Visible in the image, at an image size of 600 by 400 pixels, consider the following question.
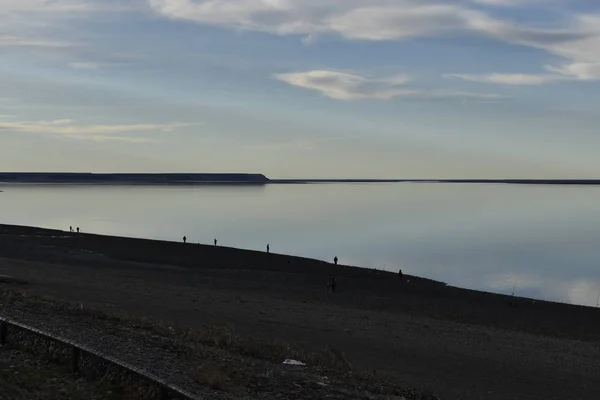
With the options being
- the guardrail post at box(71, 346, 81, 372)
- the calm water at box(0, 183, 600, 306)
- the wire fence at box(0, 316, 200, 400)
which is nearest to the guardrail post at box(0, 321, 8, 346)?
the wire fence at box(0, 316, 200, 400)

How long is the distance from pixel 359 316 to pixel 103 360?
16.5 meters

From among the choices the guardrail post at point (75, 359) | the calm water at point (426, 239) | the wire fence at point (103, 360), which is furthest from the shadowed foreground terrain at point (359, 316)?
the calm water at point (426, 239)

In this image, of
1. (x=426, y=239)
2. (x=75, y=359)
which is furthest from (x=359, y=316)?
(x=426, y=239)

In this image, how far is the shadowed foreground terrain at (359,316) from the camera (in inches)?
653

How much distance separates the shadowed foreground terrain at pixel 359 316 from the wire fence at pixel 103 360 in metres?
1.95

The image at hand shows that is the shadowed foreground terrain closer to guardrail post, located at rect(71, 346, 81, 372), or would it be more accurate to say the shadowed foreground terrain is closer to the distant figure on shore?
the distant figure on shore

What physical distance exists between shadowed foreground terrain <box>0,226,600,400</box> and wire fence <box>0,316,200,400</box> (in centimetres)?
195

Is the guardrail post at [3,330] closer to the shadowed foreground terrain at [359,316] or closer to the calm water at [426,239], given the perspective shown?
the shadowed foreground terrain at [359,316]

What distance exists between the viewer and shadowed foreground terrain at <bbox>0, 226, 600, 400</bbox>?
1659 cm

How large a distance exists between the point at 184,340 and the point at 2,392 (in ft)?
20.5

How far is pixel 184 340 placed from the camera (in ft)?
50.4

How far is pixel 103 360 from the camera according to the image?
424 inches

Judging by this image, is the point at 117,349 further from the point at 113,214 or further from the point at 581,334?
the point at 113,214

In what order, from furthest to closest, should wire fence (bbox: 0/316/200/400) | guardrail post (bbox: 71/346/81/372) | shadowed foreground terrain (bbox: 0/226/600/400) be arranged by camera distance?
shadowed foreground terrain (bbox: 0/226/600/400), guardrail post (bbox: 71/346/81/372), wire fence (bbox: 0/316/200/400)
